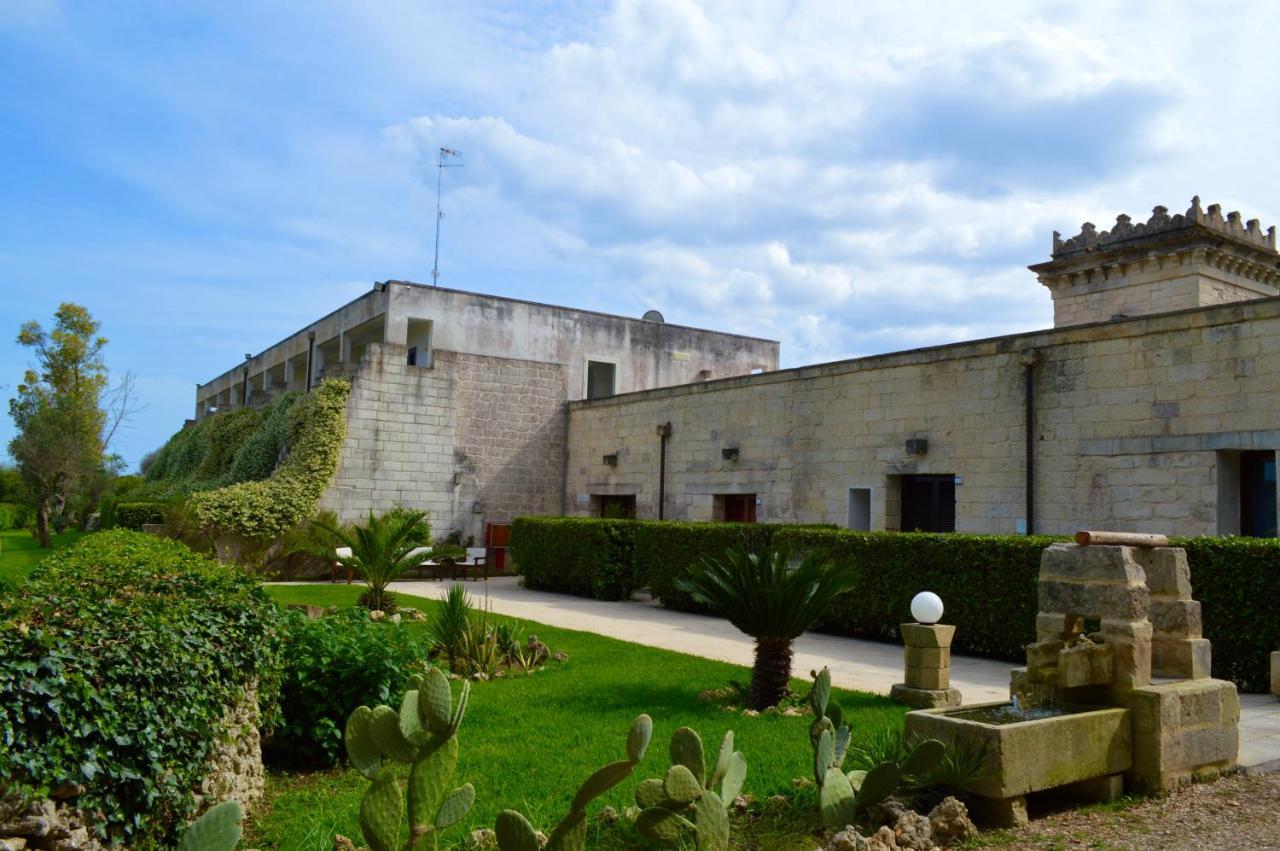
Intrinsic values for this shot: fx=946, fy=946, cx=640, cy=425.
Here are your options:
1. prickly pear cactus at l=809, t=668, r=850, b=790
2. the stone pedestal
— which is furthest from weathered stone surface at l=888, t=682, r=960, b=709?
prickly pear cactus at l=809, t=668, r=850, b=790

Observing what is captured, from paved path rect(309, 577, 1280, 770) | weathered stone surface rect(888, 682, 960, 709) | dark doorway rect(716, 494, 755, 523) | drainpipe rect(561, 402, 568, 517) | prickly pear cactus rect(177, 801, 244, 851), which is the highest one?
drainpipe rect(561, 402, 568, 517)

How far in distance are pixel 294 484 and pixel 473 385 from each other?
15.6ft

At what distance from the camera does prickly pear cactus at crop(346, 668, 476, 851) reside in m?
2.83

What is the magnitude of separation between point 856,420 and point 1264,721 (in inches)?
352

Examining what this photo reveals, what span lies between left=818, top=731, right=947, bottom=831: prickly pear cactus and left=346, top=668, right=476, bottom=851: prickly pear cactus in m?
1.96

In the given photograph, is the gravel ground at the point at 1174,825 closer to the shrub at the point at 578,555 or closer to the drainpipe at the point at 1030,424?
the drainpipe at the point at 1030,424

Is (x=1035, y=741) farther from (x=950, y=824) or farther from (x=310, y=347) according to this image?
(x=310, y=347)

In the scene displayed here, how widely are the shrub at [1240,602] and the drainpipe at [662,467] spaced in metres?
11.9

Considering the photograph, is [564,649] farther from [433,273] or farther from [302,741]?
[433,273]

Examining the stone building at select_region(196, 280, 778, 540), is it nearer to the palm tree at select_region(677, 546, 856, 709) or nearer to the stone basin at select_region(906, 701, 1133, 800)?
the palm tree at select_region(677, 546, 856, 709)

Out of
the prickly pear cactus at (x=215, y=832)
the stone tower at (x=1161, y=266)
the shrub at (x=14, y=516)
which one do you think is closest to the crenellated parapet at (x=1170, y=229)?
the stone tower at (x=1161, y=266)

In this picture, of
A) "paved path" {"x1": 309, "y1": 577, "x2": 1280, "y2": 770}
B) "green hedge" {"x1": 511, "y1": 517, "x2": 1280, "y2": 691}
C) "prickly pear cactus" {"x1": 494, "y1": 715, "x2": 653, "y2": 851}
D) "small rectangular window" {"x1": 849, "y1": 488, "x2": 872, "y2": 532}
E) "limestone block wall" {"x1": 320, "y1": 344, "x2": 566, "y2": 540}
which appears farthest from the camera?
"limestone block wall" {"x1": 320, "y1": 344, "x2": 566, "y2": 540}

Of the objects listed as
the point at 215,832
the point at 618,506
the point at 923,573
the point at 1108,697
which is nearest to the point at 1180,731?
the point at 1108,697

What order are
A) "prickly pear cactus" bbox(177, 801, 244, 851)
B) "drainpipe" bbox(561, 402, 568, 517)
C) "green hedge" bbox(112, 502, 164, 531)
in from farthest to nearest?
"drainpipe" bbox(561, 402, 568, 517)
"green hedge" bbox(112, 502, 164, 531)
"prickly pear cactus" bbox(177, 801, 244, 851)
